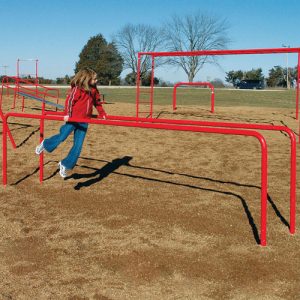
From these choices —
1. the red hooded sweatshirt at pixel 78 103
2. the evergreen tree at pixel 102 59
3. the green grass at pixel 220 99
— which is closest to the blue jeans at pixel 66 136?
the red hooded sweatshirt at pixel 78 103

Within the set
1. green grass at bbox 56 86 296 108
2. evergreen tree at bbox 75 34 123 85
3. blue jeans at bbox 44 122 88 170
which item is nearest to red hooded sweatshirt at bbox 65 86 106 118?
blue jeans at bbox 44 122 88 170

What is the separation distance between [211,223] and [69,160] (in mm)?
1771

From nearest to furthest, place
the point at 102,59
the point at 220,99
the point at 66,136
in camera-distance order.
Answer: the point at 66,136, the point at 220,99, the point at 102,59

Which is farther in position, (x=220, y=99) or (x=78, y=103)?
(x=220, y=99)

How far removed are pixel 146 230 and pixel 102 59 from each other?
61506 mm

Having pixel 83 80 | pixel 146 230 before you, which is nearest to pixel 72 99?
pixel 83 80

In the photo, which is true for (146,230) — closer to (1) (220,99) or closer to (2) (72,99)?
(2) (72,99)

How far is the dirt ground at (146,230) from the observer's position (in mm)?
2715

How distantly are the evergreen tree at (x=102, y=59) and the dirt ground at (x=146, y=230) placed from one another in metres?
57.1

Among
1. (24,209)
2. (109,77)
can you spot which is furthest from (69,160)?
(109,77)

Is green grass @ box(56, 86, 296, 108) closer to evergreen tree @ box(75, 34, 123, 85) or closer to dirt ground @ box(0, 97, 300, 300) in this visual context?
dirt ground @ box(0, 97, 300, 300)

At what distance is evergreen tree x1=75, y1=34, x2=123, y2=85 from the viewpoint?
62969mm

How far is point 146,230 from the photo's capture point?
370 centimetres

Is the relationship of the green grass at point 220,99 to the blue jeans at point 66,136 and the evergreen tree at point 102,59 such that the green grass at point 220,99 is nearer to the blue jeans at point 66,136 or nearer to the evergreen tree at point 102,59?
the blue jeans at point 66,136
